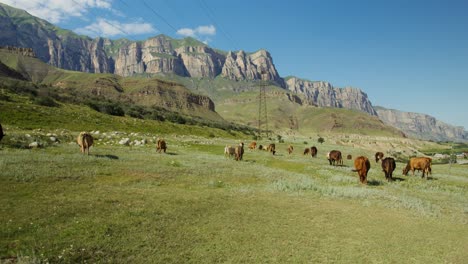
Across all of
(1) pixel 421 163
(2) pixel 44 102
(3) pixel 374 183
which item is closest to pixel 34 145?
(3) pixel 374 183

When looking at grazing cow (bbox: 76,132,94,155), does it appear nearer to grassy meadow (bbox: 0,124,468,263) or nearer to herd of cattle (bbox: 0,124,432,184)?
herd of cattle (bbox: 0,124,432,184)

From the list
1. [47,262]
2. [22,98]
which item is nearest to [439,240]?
[47,262]

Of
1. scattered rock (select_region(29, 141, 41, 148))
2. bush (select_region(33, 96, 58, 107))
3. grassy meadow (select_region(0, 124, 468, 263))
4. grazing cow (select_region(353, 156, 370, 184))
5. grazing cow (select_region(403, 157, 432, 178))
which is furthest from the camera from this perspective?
bush (select_region(33, 96, 58, 107))

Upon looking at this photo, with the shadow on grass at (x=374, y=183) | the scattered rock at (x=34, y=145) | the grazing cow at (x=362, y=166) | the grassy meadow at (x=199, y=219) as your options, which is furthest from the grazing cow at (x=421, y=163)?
the scattered rock at (x=34, y=145)

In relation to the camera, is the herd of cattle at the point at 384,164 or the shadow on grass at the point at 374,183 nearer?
the herd of cattle at the point at 384,164

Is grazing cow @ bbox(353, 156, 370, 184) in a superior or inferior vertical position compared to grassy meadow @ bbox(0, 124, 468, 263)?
superior

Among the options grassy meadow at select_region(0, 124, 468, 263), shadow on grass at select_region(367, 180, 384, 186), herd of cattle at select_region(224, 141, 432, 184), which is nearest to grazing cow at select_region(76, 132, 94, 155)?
grassy meadow at select_region(0, 124, 468, 263)

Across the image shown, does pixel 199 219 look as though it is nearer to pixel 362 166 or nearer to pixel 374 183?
pixel 362 166

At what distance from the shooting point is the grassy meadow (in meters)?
9.85

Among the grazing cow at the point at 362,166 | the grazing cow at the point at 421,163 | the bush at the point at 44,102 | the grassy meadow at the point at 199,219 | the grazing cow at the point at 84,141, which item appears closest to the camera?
the grassy meadow at the point at 199,219

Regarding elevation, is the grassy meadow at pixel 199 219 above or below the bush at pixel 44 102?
below

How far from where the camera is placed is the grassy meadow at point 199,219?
32.3 feet

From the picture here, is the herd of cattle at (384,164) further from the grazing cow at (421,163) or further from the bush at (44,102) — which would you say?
the bush at (44,102)

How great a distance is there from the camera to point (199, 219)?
1320cm
